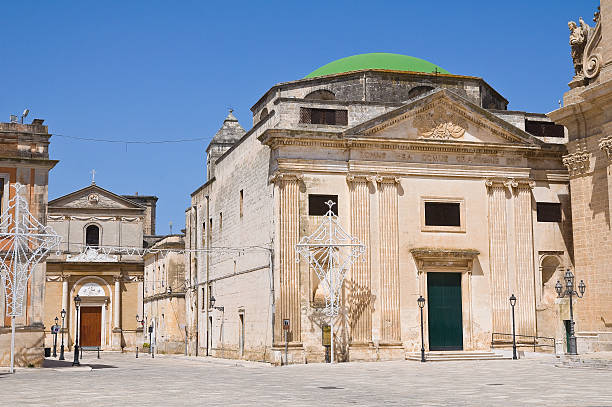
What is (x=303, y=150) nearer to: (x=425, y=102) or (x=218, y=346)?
(x=425, y=102)

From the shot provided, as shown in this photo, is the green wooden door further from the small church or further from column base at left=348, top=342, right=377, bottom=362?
the small church

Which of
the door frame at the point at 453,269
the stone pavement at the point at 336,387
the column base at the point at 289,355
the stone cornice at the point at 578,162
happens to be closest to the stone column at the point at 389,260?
the door frame at the point at 453,269

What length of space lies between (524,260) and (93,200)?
34408 millimetres

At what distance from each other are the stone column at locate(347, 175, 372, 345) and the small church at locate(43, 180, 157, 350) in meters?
27.3

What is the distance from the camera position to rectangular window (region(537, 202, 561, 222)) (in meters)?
35.0

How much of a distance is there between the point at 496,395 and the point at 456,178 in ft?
61.3

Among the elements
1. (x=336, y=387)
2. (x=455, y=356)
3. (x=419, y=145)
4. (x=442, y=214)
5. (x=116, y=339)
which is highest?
(x=419, y=145)

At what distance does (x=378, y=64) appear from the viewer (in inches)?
1532

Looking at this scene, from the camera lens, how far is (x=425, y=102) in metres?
33.4

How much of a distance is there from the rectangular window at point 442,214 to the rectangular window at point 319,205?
411 centimetres

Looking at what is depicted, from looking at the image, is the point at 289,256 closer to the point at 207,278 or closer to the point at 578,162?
the point at 578,162

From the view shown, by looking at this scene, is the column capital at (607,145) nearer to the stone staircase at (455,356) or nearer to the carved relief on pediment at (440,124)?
the carved relief on pediment at (440,124)

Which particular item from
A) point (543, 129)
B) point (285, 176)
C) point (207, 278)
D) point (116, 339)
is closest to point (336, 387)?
point (285, 176)

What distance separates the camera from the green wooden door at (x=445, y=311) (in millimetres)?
32781
